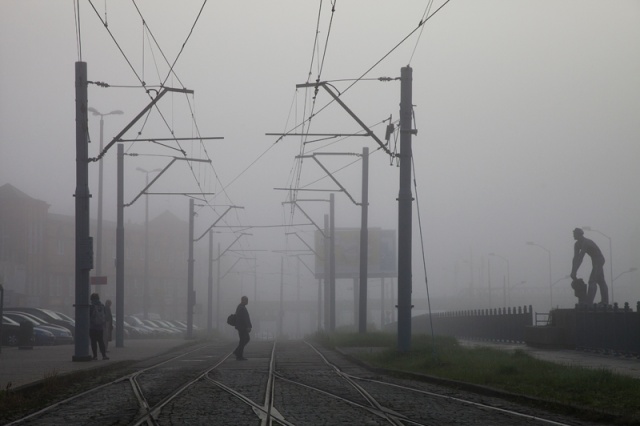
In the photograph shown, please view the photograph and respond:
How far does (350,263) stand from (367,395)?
64.1 metres

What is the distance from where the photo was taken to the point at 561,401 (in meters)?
12.0

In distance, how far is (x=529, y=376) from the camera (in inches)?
585

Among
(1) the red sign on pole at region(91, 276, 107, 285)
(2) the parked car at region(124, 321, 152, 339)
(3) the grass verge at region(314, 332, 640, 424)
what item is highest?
(1) the red sign on pole at region(91, 276, 107, 285)

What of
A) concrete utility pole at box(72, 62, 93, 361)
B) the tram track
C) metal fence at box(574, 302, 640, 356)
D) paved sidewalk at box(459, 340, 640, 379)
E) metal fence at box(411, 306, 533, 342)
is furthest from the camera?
metal fence at box(411, 306, 533, 342)

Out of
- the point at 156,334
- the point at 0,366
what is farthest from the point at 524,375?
the point at 156,334

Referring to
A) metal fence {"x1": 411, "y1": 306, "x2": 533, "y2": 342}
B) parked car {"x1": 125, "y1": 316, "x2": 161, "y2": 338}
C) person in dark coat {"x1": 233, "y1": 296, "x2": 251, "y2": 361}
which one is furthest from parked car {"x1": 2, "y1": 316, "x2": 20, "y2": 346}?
parked car {"x1": 125, "y1": 316, "x2": 161, "y2": 338}

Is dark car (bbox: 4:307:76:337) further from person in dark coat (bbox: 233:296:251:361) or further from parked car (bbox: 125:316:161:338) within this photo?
person in dark coat (bbox: 233:296:251:361)

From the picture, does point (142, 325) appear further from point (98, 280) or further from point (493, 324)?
point (98, 280)

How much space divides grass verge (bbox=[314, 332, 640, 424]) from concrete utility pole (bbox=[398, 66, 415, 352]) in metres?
0.78

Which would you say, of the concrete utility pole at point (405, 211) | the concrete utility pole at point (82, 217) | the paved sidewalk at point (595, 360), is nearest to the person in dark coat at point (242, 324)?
the concrete utility pole at point (82, 217)

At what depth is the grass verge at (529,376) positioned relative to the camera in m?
11.7

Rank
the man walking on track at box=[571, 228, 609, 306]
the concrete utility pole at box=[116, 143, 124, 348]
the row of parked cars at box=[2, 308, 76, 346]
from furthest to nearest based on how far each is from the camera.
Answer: the row of parked cars at box=[2, 308, 76, 346]
the concrete utility pole at box=[116, 143, 124, 348]
the man walking on track at box=[571, 228, 609, 306]

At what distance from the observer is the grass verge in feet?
38.3

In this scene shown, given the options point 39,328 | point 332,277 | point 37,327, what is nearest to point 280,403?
point 39,328
